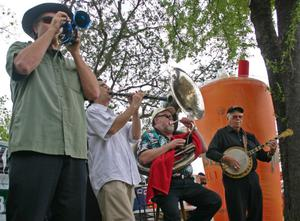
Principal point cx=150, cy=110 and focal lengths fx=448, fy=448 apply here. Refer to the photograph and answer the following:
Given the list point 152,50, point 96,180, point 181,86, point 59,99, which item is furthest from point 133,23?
point 59,99

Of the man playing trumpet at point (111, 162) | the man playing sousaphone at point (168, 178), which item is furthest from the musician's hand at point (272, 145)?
the man playing trumpet at point (111, 162)

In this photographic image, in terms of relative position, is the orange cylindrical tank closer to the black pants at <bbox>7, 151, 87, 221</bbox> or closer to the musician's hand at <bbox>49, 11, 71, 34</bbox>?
the black pants at <bbox>7, 151, 87, 221</bbox>

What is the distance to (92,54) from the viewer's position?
14.8 m

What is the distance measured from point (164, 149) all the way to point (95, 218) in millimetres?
1193

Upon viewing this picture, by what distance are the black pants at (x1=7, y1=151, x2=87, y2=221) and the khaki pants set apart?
118 centimetres

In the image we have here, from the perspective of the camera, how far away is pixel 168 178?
434 cm

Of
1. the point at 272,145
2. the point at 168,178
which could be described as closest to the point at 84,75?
the point at 168,178

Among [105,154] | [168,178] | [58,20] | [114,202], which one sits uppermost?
[58,20]

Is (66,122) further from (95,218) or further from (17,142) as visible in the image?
(95,218)

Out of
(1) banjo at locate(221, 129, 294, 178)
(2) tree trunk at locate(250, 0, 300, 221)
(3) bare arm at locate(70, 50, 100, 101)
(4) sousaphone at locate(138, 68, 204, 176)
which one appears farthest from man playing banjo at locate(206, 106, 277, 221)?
(3) bare arm at locate(70, 50, 100, 101)

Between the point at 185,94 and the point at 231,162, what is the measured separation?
3.23 feet

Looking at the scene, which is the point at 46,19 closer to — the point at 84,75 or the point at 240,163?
the point at 84,75

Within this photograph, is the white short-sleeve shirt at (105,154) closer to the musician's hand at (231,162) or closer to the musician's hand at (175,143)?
the musician's hand at (175,143)

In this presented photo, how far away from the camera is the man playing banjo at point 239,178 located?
511 cm
